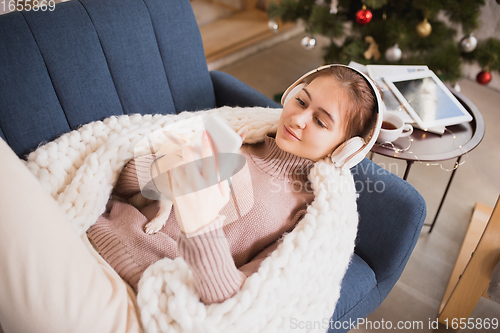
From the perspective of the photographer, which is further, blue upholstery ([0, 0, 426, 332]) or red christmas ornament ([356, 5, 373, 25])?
red christmas ornament ([356, 5, 373, 25])

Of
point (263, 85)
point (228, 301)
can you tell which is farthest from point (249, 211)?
point (263, 85)

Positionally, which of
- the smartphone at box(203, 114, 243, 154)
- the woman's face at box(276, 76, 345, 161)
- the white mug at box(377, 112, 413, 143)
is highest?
the smartphone at box(203, 114, 243, 154)

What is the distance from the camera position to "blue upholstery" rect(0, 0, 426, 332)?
89 centimetres

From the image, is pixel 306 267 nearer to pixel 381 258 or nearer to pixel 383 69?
pixel 381 258

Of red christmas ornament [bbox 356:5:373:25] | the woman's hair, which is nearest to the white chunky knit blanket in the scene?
the woman's hair

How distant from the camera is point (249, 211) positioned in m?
0.88

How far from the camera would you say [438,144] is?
3.80ft

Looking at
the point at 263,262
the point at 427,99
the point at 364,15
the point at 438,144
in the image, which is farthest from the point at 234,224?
the point at 364,15

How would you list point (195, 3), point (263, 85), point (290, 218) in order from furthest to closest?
point (195, 3)
point (263, 85)
point (290, 218)

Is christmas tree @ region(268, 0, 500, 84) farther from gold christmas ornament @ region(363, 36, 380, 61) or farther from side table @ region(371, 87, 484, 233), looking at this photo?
side table @ region(371, 87, 484, 233)

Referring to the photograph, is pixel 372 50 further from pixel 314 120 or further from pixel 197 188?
pixel 197 188

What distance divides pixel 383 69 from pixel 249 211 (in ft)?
2.91

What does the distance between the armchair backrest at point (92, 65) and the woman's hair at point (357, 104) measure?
0.52 metres

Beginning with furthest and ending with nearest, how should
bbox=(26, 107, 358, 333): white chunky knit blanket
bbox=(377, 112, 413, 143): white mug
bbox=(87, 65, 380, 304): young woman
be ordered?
bbox=(377, 112, 413, 143): white mug → bbox=(87, 65, 380, 304): young woman → bbox=(26, 107, 358, 333): white chunky knit blanket
